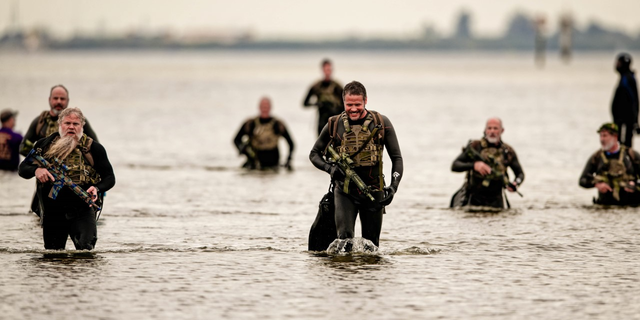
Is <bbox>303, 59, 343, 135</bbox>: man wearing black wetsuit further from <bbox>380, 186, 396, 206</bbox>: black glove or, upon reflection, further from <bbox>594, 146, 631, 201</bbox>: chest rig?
<bbox>380, 186, 396, 206</bbox>: black glove

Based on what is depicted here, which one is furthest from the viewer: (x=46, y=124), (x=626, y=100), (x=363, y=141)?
(x=626, y=100)

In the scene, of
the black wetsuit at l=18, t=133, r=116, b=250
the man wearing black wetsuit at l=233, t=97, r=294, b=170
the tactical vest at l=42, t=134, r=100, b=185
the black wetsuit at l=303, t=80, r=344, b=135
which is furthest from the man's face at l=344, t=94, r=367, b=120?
the black wetsuit at l=303, t=80, r=344, b=135

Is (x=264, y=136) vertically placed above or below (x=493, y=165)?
above

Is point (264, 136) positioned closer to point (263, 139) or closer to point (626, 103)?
point (263, 139)

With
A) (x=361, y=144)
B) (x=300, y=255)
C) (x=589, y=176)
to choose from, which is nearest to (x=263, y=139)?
(x=589, y=176)

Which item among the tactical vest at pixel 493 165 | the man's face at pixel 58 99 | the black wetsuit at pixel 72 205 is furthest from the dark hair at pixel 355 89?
the tactical vest at pixel 493 165

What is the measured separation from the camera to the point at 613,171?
48.3 feet

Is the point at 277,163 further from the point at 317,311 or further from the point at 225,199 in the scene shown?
the point at 317,311

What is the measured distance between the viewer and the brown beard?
10656 mm

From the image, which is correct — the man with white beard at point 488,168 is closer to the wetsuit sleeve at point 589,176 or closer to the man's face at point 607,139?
the wetsuit sleeve at point 589,176

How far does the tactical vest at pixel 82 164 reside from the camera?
10.7 metres

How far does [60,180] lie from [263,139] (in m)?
9.21

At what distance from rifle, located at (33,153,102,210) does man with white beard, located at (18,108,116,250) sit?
0.9 inches

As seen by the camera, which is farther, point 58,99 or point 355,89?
point 58,99
